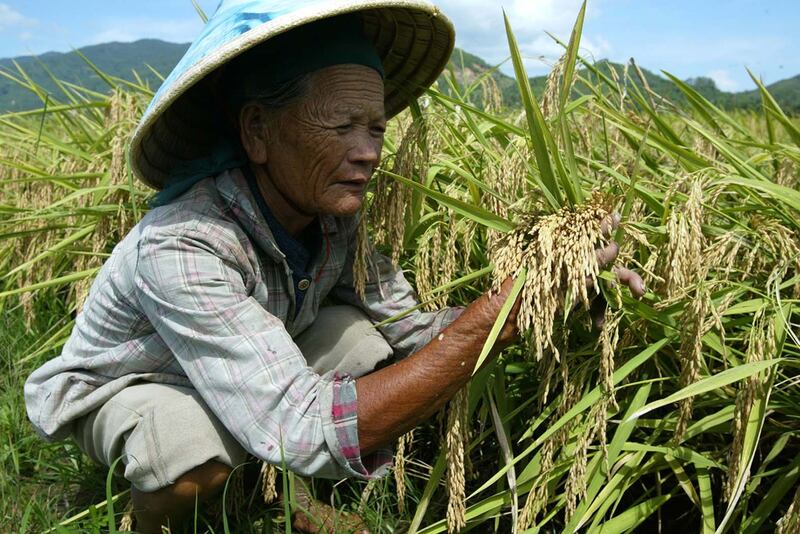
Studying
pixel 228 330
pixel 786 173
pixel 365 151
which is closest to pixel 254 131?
pixel 365 151

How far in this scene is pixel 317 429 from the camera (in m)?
1.71

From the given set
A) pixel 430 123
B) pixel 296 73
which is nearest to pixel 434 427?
pixel 430 123

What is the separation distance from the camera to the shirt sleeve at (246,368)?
171 centimetres

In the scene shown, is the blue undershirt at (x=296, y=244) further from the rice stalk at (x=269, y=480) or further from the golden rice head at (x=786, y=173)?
the golden rice head at (x=786, y=173)

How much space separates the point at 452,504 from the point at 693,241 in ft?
2.69

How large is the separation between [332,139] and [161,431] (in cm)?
84

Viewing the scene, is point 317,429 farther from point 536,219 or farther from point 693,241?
point 693,241

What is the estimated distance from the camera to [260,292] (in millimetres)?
2014

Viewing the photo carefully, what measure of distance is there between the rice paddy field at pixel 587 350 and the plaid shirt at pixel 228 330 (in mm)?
194

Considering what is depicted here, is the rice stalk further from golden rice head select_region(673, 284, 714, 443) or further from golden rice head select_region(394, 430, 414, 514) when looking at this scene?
golden rice head select_region(673, 284, 714, 443)

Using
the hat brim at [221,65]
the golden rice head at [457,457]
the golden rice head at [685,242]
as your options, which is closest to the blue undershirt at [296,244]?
the hat brim at [221,65]

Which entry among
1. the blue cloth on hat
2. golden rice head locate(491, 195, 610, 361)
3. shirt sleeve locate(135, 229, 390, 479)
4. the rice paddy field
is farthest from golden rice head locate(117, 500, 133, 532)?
golden rice head locate(491, 195, 610, 361)

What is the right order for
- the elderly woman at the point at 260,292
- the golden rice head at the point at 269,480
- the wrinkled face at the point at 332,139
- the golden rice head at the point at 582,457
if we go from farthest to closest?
1. the golden rice head at the point at 269,480
2. the wrinkled face at the point at 332,139
3. the elderly woman at the point at 260,292
4. the golden rice head at the point at 582,457

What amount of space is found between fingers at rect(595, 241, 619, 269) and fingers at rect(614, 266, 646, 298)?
9cm
